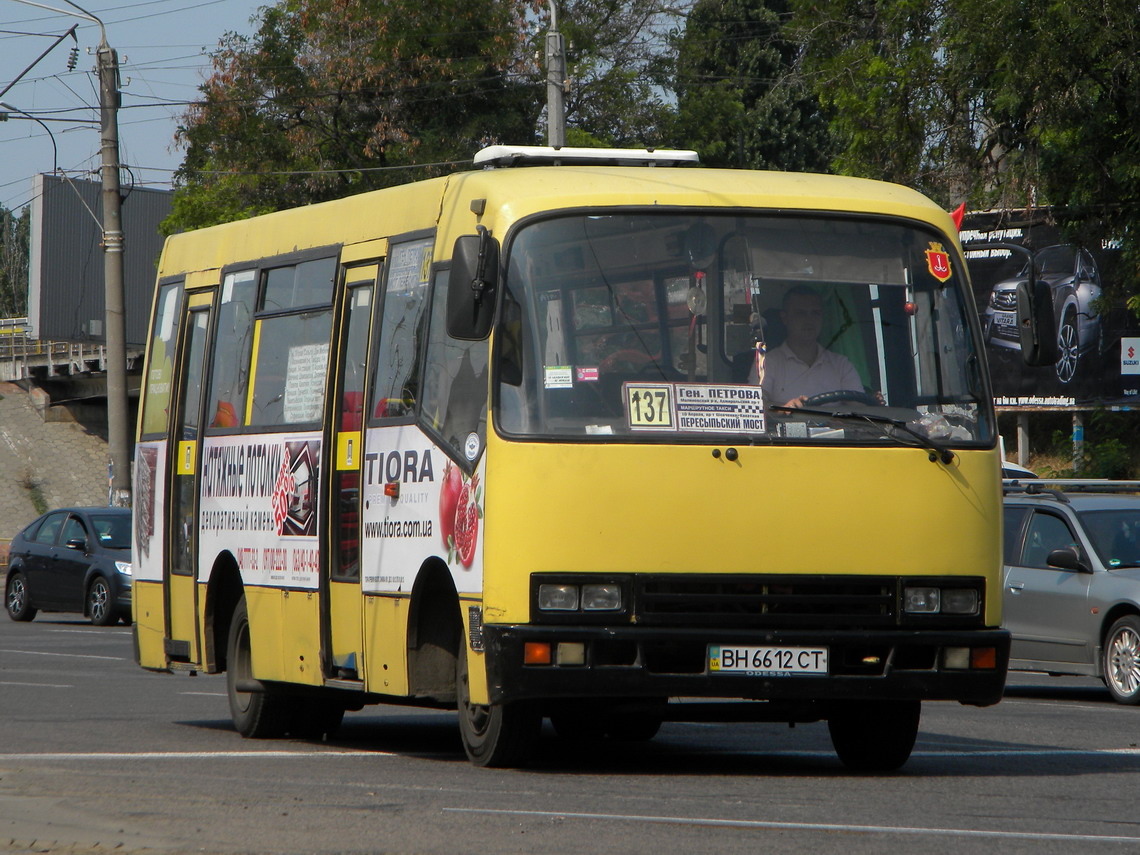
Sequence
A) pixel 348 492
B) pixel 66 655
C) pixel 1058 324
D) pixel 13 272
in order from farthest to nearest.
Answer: pixel 13 272
pixel 1058 324
pixel 66 655
pixel 348 492

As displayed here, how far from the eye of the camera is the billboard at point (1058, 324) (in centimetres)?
3581

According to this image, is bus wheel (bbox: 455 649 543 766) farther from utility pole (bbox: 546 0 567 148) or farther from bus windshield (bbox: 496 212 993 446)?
utility pole (bbox: 546 0 567 148)

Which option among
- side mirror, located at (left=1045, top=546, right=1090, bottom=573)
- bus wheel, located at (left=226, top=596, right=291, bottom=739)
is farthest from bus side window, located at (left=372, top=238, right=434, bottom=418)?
side mirror, located at (left=1045, top=546, right=1090, bottom=573)

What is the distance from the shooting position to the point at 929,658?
29.1 ft

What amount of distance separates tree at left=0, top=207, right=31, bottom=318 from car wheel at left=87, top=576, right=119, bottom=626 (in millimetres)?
97896

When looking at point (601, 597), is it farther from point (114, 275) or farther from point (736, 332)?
point (114, 275)

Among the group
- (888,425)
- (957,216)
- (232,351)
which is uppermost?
(957,216)

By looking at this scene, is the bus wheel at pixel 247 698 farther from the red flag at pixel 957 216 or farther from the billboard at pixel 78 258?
the billboard at pixel 78 258

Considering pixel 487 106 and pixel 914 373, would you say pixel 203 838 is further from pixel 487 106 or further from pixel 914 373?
pixel 487 106

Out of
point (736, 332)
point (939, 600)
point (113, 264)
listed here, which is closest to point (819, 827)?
point (939, 600)

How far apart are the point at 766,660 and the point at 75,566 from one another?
1981 centimetres

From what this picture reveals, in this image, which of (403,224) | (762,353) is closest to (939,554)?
(762,353)

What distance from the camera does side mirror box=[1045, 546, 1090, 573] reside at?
1620cm

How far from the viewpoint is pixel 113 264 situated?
101ft
